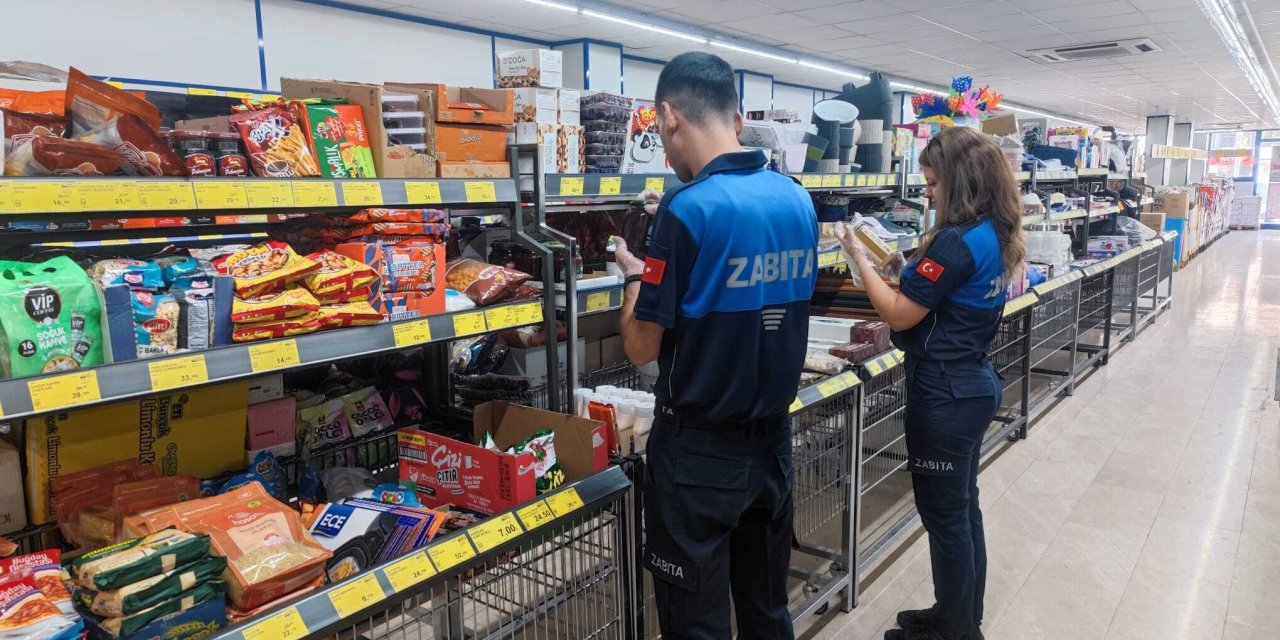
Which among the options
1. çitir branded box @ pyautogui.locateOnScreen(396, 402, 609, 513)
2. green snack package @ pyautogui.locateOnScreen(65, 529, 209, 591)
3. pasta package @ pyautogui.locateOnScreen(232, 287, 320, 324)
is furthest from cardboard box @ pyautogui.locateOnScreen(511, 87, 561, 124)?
green snack package @ pyautogui.locateOnScreen(65, 529, 209, 591)

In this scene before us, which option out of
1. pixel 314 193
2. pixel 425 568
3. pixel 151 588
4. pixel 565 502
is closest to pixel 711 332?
pixel 565 502

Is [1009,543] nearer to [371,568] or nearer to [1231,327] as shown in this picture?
[371,568]

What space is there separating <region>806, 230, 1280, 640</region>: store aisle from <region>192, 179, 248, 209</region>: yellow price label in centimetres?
242

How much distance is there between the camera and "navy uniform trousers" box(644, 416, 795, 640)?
69.6 inches

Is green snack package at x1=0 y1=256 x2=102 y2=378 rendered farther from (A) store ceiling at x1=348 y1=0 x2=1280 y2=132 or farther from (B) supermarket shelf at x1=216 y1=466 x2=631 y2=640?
(A) store ceiling at x1=348 y1=0 x2=1280 y2=132

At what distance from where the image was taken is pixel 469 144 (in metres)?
1.98

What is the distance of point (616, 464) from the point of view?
6.64 ft

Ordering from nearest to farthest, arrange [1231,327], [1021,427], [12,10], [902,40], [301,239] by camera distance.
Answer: [301,239]
[1021,427]
[12,10]
[1231,327]
[902,40]

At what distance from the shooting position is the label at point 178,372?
52.6 inches

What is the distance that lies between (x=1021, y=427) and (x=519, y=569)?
421 centimetres

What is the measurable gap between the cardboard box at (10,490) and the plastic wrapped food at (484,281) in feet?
3.13

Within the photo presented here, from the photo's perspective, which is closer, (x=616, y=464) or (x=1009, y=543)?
(x=616, y=464)

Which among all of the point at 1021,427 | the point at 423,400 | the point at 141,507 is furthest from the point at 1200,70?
the point at 141,507

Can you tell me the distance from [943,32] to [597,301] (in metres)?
10.1
